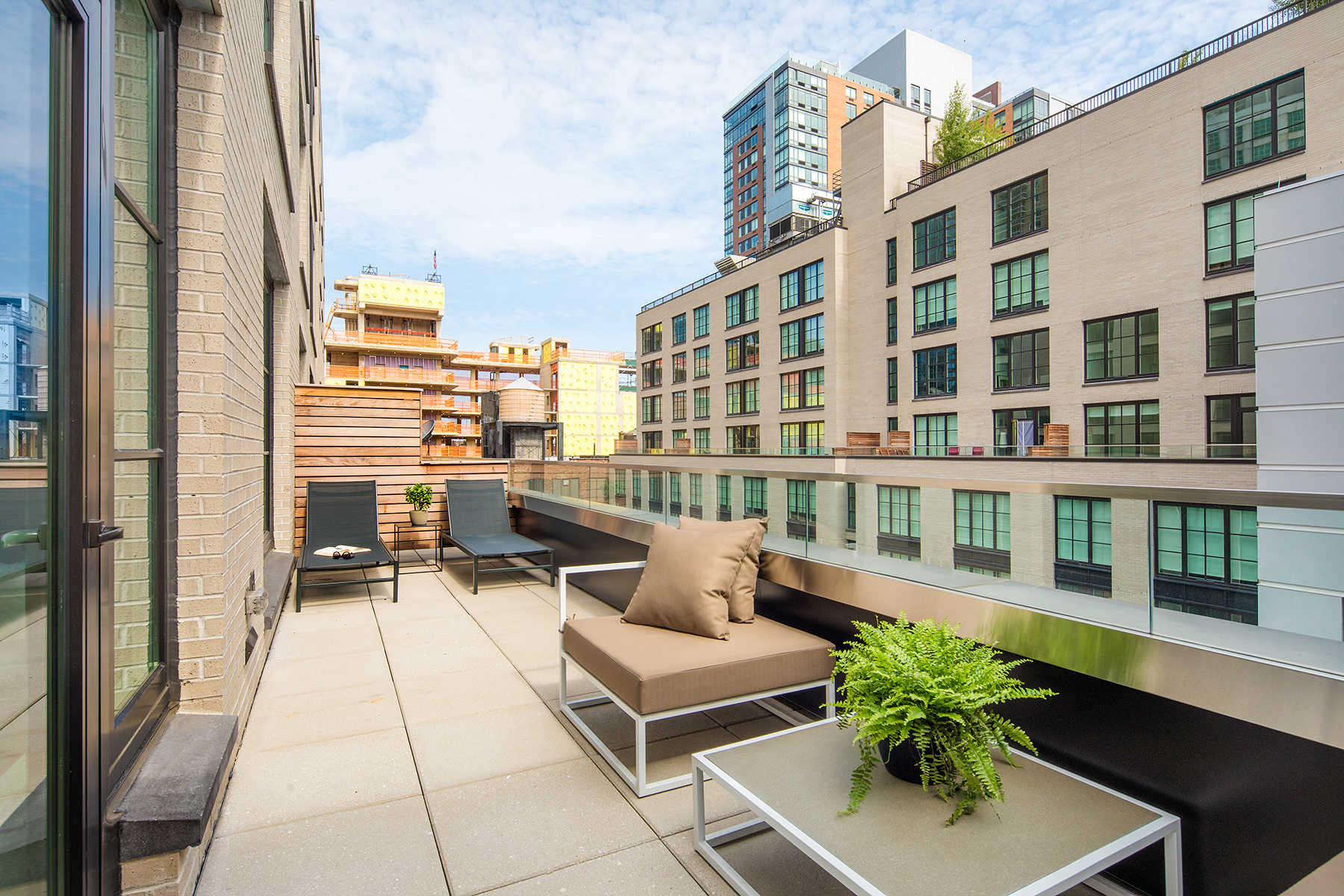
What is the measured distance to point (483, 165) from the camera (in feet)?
47.4

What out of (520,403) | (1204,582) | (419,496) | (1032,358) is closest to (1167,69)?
(1032,358)

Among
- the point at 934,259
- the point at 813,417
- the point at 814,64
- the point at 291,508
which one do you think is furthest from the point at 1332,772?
the point at 814,64

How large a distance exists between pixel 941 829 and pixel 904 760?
21 cm

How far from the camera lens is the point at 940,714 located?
162 centimetres

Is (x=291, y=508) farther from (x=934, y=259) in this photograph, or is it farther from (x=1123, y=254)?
(x=934, y=259)

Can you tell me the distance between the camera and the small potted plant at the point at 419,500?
769 centimetres

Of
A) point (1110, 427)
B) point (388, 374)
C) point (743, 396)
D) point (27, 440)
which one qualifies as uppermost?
point (388, 374)

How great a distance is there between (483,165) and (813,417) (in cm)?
1533

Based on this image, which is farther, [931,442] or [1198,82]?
[931,442]

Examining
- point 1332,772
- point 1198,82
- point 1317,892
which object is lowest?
point 1317,892

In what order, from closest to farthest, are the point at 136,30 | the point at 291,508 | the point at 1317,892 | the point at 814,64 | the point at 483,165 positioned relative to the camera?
the point at 1317,892 < the point at 136,30 < the point at 291,508 < the point at 483,165 < the point at 814,64

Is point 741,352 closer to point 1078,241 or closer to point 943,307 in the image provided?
point 943,307

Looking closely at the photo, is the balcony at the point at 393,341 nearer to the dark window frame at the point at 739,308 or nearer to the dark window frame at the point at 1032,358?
the dark window frame at the point at 739,308

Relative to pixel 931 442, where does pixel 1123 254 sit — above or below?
above
